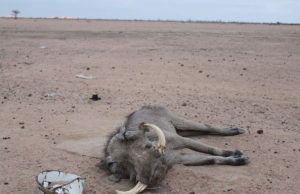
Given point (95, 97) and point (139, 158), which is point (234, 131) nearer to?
point (139, 158)

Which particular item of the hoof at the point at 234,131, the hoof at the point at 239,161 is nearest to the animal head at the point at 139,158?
the hoof at the point at 239,161

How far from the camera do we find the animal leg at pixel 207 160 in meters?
5.82

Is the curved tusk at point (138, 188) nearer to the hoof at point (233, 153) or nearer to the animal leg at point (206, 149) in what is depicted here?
the animal leg at point (206, 149)

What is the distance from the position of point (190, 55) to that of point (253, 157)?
405 inches

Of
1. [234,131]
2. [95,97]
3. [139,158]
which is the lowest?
[95,97]

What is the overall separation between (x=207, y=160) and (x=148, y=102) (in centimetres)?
368

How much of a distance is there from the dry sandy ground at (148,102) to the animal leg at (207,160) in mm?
92

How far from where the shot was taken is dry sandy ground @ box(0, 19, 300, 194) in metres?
5.49

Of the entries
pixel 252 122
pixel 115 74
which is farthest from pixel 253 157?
pixel 115 74

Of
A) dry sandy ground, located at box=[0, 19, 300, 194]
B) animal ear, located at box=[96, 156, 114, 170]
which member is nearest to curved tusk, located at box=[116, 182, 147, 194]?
dry sandy ground, located at box=[0, 19, 300, 194]

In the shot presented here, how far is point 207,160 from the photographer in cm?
584

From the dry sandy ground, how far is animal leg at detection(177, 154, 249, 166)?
92 mm

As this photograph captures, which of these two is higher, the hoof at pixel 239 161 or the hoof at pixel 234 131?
the hoof at pixel 234 131

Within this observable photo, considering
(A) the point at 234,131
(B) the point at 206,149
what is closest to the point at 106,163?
(B) the point at 206,149
